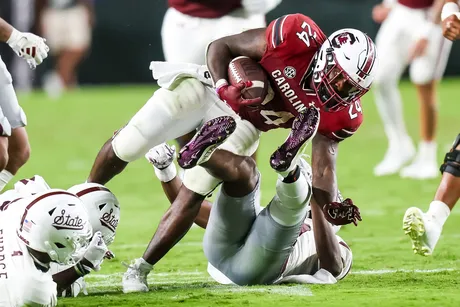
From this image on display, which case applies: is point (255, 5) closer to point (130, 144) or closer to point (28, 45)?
point (28, 45)

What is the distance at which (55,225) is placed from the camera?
12.3 ft

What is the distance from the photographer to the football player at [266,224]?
404cm

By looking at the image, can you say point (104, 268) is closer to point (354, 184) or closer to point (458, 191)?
point (458, 191)

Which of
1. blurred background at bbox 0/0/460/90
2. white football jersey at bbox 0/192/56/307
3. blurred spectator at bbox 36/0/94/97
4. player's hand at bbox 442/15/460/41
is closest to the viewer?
white football jersey at bbox 0/192/56/307

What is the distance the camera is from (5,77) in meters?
5.17

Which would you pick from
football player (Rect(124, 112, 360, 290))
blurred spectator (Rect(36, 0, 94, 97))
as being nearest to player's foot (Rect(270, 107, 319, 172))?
football player (Rect(124, 112, 360, 290))

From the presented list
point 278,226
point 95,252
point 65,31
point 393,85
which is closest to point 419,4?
point 393,85

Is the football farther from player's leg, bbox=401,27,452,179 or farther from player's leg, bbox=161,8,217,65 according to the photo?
player's leg, bbox=401,27,452,179

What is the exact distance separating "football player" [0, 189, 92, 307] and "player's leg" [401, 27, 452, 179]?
183 inches

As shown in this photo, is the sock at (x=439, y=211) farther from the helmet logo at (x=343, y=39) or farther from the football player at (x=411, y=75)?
the football player at (x=411, y=75)

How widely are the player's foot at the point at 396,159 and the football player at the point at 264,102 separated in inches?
148

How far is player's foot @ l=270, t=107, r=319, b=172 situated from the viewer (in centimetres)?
402

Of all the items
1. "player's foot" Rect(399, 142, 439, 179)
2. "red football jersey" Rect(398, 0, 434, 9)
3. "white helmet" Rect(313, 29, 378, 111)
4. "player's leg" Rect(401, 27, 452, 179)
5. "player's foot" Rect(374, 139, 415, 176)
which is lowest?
"player's foot" Rect(374, 139, 415, 176)

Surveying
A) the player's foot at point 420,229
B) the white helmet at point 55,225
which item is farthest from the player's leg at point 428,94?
the white helmet at point 55,225
